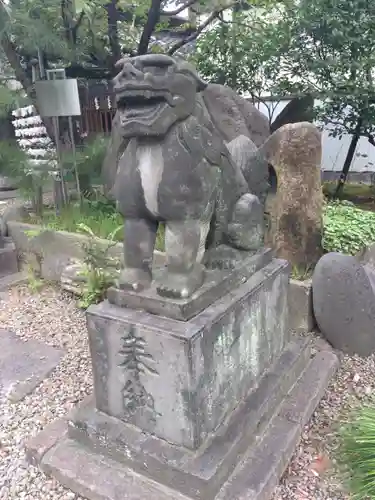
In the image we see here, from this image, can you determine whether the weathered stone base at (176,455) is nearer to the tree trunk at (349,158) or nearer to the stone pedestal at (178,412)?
the stone pedestal at (178,412)

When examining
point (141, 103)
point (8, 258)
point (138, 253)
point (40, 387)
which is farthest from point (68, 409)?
point (8, 258)

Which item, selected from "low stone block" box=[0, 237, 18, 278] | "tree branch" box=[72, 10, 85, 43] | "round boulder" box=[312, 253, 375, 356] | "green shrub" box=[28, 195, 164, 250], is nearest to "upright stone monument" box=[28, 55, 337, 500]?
"round boulder" box=[312, 253, 375, 356]

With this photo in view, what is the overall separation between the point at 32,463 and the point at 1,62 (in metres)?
5.37

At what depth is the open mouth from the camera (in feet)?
5.49

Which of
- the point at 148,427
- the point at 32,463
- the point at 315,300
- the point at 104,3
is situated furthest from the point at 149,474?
the point at 104,3

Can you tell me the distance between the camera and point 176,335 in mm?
1807

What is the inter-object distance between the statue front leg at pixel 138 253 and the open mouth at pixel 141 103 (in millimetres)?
486

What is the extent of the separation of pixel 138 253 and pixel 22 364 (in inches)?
65.3

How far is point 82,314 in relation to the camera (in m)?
3.91

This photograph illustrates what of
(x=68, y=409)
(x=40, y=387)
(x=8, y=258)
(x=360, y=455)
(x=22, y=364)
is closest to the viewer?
(x=360, y=455)

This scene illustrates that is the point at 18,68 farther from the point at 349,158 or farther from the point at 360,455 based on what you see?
the point at 360,455

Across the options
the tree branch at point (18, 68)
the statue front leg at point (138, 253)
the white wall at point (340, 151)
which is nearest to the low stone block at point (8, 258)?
the tree branch at point (18, 68)

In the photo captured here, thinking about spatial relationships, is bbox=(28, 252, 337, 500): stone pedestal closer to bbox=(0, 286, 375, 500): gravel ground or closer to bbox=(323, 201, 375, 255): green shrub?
bbox=(0, 286, 375, 500): gravel ground

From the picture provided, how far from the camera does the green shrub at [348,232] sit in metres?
3.41
